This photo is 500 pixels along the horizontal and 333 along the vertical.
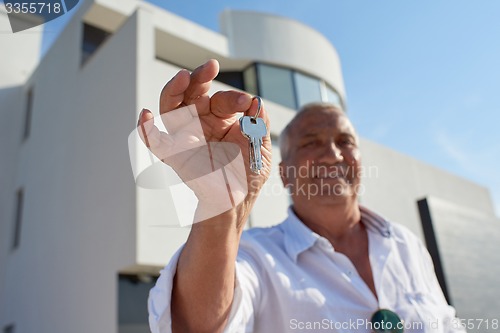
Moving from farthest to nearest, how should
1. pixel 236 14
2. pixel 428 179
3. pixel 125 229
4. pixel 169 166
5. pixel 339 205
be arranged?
1. pixel 428 179
2. pixel 236 14
3. pixel 125 229
4. pixel 339 205
5. pixel 169 166

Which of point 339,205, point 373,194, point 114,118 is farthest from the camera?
point 373,194

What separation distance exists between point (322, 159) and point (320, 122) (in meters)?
0.14

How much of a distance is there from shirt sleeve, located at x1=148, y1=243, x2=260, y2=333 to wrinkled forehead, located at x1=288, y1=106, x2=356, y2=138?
0.65 metres

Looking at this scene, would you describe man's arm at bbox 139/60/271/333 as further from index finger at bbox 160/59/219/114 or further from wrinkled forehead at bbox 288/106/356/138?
wrinkled forehead at bbox 288/106/356/138

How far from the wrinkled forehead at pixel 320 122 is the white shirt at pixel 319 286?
0.33 meters

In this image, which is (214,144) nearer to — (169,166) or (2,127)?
(169,166)

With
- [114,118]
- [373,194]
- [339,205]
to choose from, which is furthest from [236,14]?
[339,205]

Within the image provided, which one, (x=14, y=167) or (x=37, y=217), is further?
(x=14, y=167)

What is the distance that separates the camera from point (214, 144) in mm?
894

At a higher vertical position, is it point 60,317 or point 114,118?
point 114,118

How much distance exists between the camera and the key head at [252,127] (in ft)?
2.70

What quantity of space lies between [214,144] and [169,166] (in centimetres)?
10

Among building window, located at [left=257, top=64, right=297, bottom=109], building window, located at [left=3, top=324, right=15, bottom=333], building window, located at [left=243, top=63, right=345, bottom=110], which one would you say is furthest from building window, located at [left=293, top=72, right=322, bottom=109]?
building window, located at [left=3, top=324, right=15, bottom=333]

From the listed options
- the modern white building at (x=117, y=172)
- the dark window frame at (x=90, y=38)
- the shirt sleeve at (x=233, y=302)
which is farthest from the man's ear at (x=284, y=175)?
the dark window frame at (x=90, y=38)
